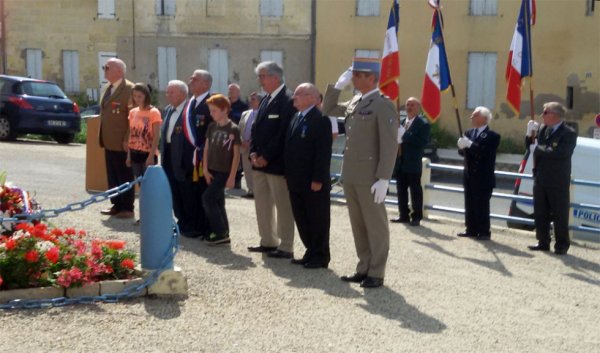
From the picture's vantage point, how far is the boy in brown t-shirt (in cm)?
985

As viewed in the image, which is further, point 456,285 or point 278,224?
point 278,224

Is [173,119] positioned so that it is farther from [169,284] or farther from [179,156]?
[169,284]

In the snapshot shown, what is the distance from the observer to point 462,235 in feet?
38.6

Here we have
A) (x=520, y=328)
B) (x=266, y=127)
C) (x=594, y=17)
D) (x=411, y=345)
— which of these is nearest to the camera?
(x=411, y=345)

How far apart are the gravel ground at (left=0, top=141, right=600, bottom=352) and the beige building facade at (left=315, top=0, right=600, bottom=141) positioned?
19.7 meters

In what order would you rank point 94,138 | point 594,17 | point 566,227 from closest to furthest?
point 566,227 → point 94,138 → point 594,17

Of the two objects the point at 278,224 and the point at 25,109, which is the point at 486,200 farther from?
the point at 25,109

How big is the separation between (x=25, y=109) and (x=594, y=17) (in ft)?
55.4

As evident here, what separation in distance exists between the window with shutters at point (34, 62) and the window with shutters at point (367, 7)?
497 inches

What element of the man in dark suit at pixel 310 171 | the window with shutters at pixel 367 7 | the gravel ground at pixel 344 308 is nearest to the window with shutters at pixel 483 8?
the window with shutters at pixel 367 7

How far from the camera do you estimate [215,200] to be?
9945mm

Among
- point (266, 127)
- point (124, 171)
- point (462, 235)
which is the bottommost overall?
point (462, 235)

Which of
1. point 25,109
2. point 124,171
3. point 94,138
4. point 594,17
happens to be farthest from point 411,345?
point 594,17

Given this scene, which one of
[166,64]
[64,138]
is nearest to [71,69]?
[166,64]
